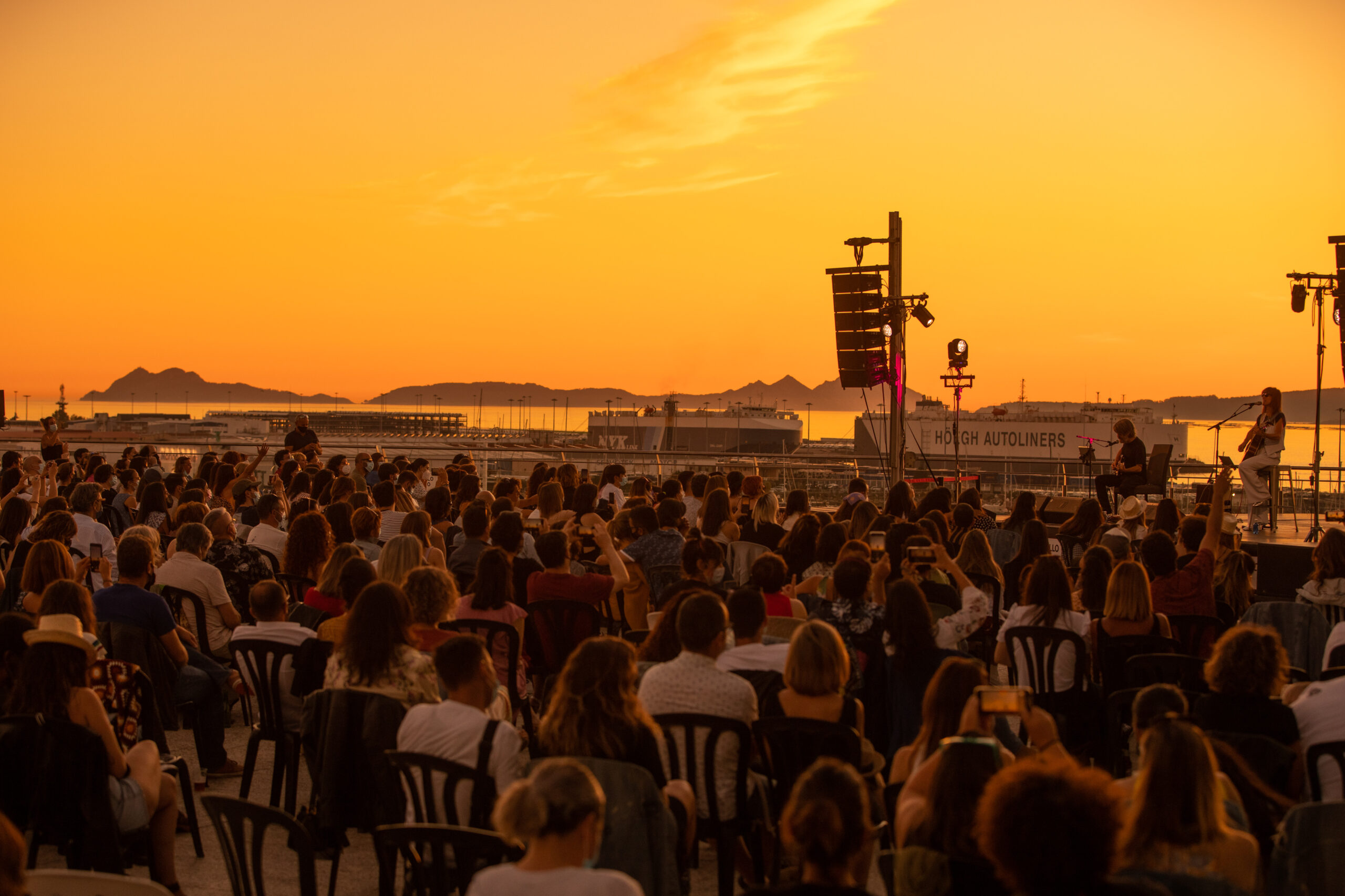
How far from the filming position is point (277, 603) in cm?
462

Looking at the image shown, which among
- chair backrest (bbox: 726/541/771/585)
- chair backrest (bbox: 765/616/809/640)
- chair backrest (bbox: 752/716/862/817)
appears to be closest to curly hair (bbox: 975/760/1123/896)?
chair backrest (bbox: 752/716/862/817)

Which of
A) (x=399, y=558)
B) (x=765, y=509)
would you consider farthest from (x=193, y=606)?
(x=765, y=509)

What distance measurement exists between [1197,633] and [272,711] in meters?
4.45

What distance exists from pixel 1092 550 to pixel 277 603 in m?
4.18

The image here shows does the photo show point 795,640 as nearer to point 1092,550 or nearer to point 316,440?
point 1092,550

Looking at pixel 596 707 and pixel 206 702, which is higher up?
pixel 596 707

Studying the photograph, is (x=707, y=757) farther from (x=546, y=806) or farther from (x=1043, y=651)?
(x=1043, y=651)

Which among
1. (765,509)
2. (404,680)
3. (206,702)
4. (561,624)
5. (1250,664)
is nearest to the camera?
(1250,664)

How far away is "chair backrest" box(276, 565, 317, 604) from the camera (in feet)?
19.7

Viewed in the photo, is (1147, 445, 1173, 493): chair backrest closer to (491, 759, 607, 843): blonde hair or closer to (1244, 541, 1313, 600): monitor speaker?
(1244, 541, 1313, 600): monitor speaker

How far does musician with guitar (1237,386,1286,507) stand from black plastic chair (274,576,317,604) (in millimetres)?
8399

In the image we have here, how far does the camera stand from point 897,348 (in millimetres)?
12125

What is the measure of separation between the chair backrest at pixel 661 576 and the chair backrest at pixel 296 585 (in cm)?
199

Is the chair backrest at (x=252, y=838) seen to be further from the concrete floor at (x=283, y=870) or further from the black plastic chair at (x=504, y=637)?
the black plastic chair at (x=504, y=637)
